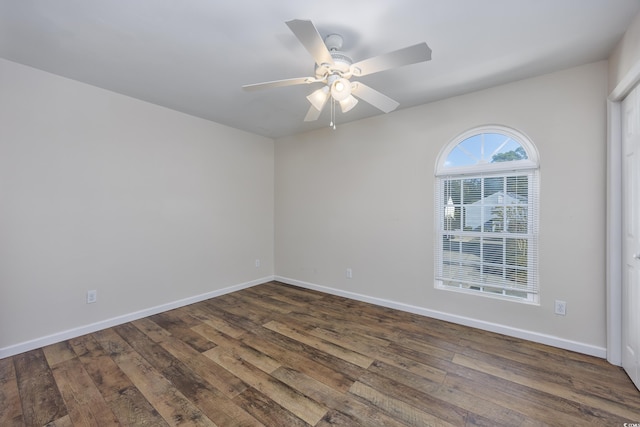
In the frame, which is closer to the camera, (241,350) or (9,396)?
(9,396)

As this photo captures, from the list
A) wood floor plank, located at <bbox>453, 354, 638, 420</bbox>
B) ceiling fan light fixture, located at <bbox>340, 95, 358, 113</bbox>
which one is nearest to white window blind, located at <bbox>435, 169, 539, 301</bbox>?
wood floor plank, located at <bbox>453, 354, 638, 420</bbox>

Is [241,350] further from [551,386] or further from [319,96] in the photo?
[551,386]

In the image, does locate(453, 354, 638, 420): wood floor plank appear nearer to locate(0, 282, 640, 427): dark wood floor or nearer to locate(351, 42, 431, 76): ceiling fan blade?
locate(0, 282, 640, 427): dark wood floor

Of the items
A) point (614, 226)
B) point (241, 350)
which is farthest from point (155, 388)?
point (614, 226)

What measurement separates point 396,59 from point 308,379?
7.40 feet

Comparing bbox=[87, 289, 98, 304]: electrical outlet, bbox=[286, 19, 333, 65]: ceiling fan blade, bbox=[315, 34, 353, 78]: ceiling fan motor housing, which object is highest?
bbox=[315, 34, 353, 78]: ceiling fan motor housing

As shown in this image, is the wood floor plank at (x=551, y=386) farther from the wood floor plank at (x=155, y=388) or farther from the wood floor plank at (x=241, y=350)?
the wood floor plank at (x=155, y=388)

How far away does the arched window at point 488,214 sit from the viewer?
256cm

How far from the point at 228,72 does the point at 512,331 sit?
364 centimetres

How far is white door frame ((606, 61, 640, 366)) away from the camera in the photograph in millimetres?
2053

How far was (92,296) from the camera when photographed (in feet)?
8.86

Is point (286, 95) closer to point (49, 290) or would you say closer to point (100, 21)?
point (100, 21)

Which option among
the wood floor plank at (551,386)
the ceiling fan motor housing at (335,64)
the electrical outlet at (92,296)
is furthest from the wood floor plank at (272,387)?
the ceiling fan motor housing at (335,64)

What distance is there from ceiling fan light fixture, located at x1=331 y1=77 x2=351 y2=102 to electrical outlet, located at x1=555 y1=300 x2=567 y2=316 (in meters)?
2.61
